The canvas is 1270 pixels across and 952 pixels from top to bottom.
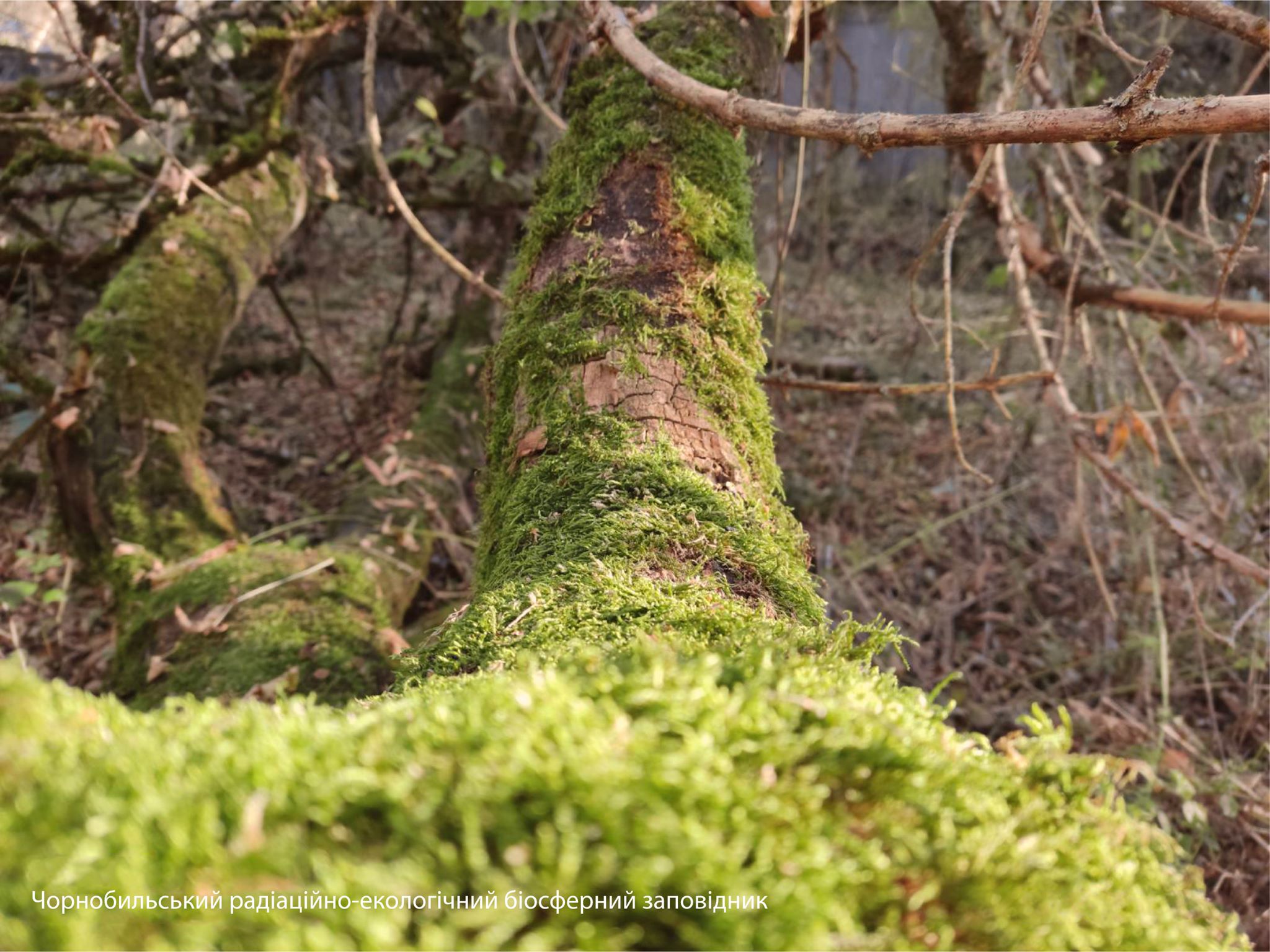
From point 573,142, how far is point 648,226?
0.48m

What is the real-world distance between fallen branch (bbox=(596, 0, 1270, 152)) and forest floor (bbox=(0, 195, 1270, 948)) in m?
1.21

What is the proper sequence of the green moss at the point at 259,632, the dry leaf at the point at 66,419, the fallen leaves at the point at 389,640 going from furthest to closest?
the dry leaf at the point at 66,419 → the fallen leaves at the point at 389,640 → the green moss at the point at 259,632

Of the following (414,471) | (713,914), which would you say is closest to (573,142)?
(713,914)

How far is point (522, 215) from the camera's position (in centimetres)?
564

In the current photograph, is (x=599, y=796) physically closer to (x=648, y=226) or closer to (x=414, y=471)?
(x=648, y=226)

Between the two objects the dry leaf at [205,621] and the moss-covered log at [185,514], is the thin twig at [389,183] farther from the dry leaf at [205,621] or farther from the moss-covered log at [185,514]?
the dry leaf at [205,621]

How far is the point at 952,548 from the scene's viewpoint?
17.1 feet

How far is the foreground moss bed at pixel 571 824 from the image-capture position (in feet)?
2.01

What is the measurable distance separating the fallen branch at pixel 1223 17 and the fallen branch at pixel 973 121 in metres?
0.88

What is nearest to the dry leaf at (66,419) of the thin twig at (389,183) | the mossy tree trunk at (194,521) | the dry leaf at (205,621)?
the mossy tree trunk at (194,521)

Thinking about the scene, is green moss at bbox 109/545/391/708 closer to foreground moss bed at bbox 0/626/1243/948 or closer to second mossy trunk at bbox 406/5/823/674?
second mossy trunk at bbox 406/5/823/674

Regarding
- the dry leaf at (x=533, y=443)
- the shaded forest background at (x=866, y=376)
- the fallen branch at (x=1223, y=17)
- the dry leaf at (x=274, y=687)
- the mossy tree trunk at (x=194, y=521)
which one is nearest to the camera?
the dry leaf at (x=533, y=443)

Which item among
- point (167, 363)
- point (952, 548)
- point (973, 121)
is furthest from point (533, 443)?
point (952, 548)

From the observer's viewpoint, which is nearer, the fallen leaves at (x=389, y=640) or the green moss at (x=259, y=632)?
the green moss at (x=259, y=632)
